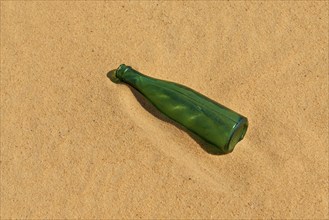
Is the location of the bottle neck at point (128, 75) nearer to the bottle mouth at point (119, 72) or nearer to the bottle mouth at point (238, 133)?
the bottle mouth at point (119, 72)

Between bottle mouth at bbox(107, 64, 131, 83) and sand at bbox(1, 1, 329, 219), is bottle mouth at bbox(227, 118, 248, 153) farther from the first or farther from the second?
bottle mouth at bbox(107, 64, 131, 83)

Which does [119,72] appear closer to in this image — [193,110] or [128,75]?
[128,75]

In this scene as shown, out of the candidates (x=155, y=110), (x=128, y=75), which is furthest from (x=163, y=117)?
(x=128, y=75)

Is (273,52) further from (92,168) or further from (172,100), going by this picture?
(92,168)

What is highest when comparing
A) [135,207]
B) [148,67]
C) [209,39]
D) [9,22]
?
[209,39]

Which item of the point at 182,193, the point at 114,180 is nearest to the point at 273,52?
the point at 182,193

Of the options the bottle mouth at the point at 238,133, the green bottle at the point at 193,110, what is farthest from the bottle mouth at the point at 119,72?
the bottle mouth at the point at 238,133
